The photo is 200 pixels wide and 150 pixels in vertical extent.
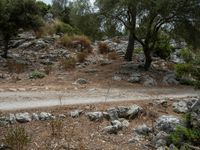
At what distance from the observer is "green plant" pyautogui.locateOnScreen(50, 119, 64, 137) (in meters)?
12.0

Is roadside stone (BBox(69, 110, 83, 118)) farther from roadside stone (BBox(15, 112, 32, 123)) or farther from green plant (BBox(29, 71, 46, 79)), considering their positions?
green plant (BBox(29, 71, 46, 79))

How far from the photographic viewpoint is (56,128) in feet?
40.3

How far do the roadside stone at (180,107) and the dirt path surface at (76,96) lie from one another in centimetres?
141

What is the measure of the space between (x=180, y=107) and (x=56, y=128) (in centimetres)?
559

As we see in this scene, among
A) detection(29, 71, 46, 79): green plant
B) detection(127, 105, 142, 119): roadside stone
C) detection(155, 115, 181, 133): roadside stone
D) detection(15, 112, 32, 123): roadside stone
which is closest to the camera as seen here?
detection(15, 112, 32, 123): roadside stone

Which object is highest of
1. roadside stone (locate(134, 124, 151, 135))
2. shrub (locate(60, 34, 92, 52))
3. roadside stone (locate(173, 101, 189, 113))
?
shrub (locate(60, 34, 92, 52))

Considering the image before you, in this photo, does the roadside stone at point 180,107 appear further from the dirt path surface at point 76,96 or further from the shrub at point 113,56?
the shrub at point 113,56

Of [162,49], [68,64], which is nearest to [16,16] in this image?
[68,64]

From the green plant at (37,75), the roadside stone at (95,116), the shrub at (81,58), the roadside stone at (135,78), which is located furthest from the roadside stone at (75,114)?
the shrub at (81,58)

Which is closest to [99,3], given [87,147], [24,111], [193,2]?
[193,2]

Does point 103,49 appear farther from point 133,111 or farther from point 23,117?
point 23,117

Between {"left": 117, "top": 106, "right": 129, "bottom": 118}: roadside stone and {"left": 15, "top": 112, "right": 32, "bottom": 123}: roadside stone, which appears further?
{"left": 117, "top": 106, "right": 129, "bottom": 118}: roadside stone

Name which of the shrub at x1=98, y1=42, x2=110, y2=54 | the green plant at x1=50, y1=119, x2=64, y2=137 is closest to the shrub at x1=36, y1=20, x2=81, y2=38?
A: the shrub at x1=98, y1=42, x2=110, y2=54

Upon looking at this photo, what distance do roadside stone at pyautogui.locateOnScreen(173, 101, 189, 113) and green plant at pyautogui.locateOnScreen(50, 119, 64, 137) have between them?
499 centimetres
